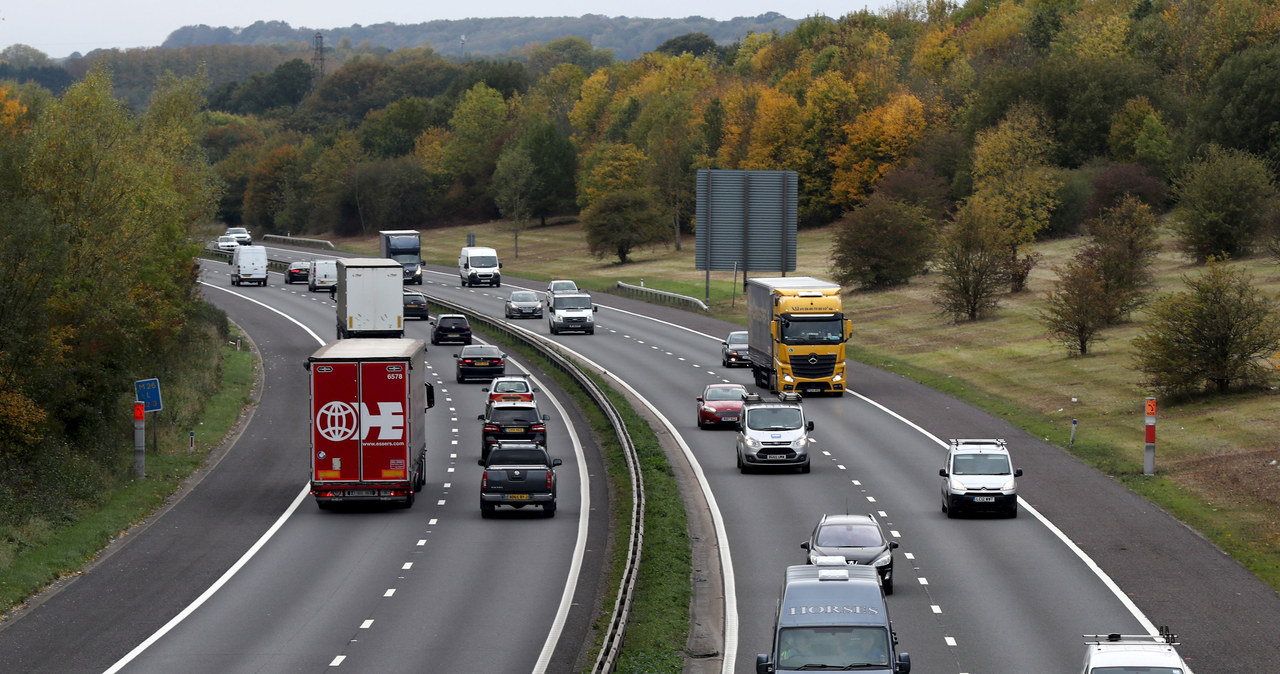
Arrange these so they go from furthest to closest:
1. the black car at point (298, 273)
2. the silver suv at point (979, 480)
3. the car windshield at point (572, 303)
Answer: the black car at point (298, 273), the car windshield at point (572, 303), the silver suv at point (979, 480)

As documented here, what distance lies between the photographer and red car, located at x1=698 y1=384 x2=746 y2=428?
147ft

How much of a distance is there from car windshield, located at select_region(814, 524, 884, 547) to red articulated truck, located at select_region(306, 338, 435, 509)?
1208cm

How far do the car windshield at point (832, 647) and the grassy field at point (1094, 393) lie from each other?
1200 centimetres

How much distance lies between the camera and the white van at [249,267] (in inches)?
3777

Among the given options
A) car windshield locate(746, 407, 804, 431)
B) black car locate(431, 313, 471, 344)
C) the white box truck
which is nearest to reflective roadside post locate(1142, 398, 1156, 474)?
car windshield locate(746, 407, 804, 431)

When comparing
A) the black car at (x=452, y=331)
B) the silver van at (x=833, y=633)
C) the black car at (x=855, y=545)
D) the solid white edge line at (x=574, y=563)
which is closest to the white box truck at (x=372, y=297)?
the black car at (x=452, y=331)

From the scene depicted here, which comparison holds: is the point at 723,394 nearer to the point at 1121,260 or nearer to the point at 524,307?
the point at 1121,260

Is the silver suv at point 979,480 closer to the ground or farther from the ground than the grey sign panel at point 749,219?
closer to the ground

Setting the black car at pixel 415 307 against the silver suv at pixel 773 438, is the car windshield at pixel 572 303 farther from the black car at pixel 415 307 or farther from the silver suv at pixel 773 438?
the silver suv at pixel 773 438

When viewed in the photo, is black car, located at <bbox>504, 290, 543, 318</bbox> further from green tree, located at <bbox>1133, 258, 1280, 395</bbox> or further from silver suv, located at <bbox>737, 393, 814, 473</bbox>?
silver suv, located at <bbox>737, 393, 814, 473</bbox>

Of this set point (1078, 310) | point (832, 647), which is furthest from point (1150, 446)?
point (832, 647)

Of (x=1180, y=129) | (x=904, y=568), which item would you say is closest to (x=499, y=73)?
(x=1180, y=129)

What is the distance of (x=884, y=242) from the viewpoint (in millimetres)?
84000

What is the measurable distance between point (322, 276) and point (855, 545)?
7166 cm
